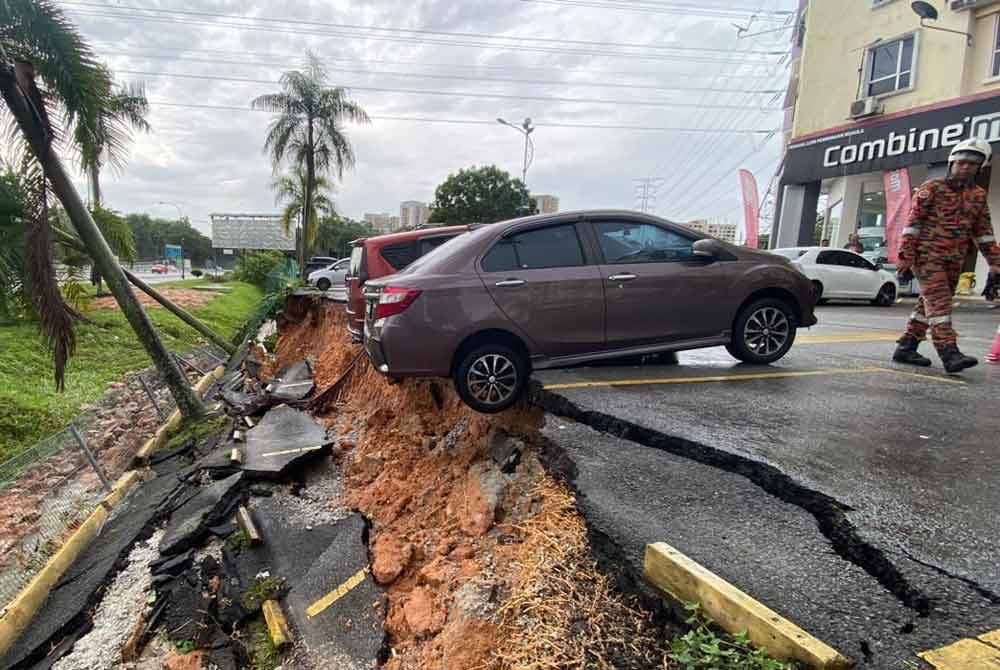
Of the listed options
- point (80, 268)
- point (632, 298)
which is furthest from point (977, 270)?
point (80, 268)

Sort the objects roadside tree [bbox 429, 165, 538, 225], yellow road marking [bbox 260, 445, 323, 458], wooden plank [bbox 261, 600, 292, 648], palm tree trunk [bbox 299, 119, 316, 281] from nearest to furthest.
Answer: wooden plank [bbox 261, 600, 292, 648] < yellow road marking [bbox 260, 445, 323, 458] < palm tree trunk [bbox 299, 119, 316, 281] < roadside tree [bbox 429, 165, 538, 225]

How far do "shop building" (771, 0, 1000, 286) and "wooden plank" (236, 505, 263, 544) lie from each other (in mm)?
18612

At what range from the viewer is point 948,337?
527 cm

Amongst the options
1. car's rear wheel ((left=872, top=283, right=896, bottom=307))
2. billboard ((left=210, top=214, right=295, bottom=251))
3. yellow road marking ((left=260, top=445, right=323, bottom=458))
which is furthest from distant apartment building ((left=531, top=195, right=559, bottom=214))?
yellow road marking ((left=260, top=445, right=323, bottom=458))

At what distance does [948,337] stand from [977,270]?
15152 millimetres

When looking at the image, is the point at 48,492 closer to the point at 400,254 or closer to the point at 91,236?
the point at 91,236

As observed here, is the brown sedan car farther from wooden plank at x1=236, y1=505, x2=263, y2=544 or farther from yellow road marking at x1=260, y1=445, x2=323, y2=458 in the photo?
yellow road marking at x1=260, y1=445, x2=323, y2=458

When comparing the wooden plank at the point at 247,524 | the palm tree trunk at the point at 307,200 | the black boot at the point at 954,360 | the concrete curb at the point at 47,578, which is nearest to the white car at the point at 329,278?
the palm tree trunk at the point at 307,200

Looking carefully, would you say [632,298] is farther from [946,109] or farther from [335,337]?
[946,109]

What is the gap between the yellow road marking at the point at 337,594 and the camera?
4328 mm

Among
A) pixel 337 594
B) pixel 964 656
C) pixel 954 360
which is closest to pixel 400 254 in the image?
pixel 337 594

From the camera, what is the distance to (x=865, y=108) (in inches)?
674

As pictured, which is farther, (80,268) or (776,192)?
(776,192)

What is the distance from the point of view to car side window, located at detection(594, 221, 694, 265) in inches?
192
